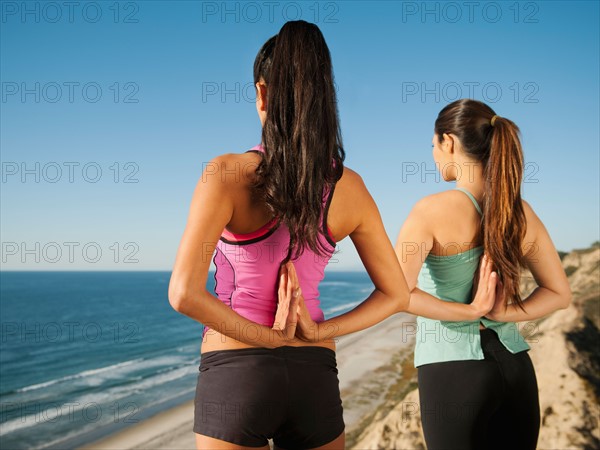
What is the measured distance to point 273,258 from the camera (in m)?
1.74

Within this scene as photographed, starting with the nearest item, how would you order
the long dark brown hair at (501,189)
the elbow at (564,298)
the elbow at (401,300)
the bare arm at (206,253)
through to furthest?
the bare arm at (206,253) → the elbow at (401,300) → the long dark brown hair at (501,189) → the elbow at (564,298)

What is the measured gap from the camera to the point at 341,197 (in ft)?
6.03

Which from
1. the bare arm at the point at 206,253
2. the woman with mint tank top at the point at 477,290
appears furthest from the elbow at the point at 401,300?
the bare arm at the point at 206,253

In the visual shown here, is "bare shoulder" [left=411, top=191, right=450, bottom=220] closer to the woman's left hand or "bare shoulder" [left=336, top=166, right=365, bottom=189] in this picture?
"bare shoulder" [left=336, top=166, right=365, bottom=189]

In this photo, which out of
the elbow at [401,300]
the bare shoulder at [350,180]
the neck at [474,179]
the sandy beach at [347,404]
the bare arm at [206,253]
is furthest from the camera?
the sandy beach at [347,404]

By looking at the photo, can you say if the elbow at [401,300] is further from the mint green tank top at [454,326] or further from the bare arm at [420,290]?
the mint green tank top at [454,326]

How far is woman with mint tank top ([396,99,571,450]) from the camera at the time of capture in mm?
2377

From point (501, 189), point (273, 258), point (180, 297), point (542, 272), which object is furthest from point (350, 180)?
point (542, 272)

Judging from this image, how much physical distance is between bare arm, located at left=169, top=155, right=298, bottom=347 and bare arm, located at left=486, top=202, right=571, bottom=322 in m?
1.51

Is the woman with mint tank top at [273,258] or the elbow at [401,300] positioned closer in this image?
the woman with mint tank top at [273,258]

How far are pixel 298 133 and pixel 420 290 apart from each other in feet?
3.64

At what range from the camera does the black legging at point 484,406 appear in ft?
7.72

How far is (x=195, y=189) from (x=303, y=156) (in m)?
0.34

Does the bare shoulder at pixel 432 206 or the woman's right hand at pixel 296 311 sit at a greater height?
the bare shoulder at pixel 432 206
